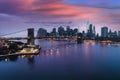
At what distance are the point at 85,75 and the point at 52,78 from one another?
1.90 m

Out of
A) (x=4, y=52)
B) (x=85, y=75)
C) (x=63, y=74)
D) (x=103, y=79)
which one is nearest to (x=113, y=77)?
(x=103, y=79)

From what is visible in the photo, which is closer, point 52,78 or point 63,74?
point 52,78

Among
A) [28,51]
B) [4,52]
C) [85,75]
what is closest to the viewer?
[85,75]

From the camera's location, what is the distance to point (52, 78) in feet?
40.5

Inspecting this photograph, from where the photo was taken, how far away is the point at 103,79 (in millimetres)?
12219

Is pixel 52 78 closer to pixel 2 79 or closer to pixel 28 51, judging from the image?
pixel 2 79

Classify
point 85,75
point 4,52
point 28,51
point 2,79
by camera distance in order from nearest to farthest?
point 2,79 → point 85,75 → point 4,52 → point 28,51

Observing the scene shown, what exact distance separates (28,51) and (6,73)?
11.5 metres

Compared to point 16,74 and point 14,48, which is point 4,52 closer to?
point 14,48

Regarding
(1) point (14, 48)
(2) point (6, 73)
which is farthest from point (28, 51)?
(2) point (6, 73)

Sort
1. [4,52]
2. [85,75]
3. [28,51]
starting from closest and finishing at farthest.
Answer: [85,75], [4,52], [28,51]

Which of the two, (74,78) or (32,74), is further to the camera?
(32,74)

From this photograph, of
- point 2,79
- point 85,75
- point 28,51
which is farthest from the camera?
point 28,51

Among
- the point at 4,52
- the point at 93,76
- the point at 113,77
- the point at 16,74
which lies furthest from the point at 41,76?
the point at 4,52
